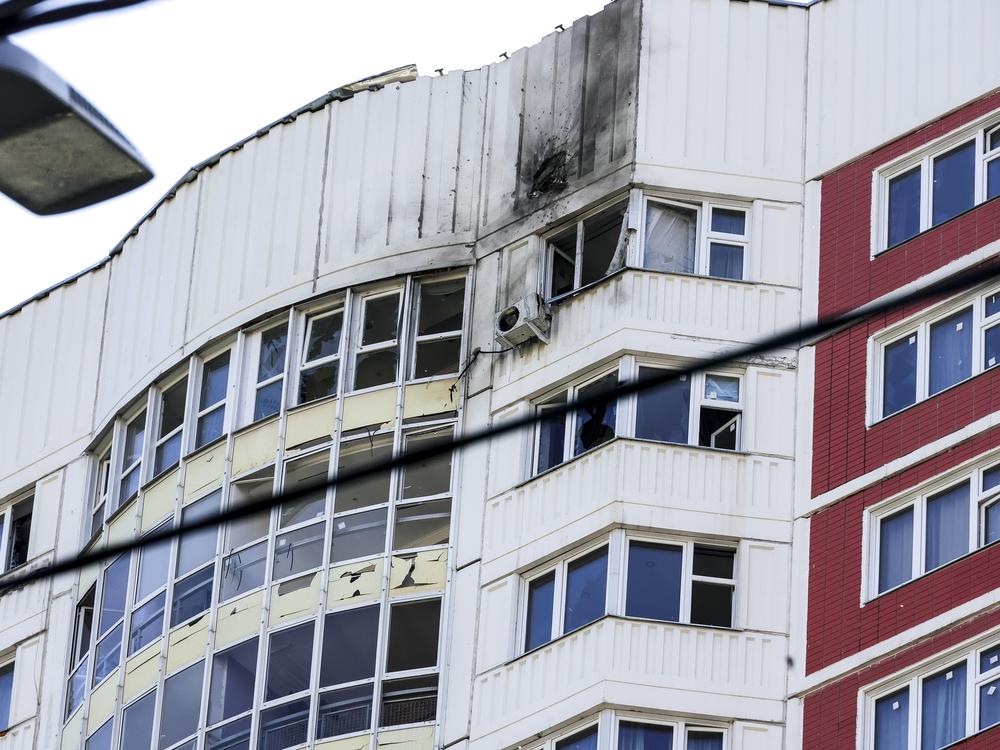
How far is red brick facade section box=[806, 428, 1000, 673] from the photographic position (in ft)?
78.5

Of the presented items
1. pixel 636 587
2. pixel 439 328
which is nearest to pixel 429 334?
pixel 439 328

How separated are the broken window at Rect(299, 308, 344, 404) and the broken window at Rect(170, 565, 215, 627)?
2541 mm

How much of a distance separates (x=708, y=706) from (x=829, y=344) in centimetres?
471

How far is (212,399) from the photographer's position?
99.5 ft

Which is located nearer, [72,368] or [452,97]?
[452,97]

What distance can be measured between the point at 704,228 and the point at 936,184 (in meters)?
2.95

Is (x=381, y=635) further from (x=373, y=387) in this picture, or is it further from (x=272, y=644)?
(x=373, y=387)

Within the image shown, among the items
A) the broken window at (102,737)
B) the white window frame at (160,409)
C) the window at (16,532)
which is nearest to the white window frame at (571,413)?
the white window frame at (160,409)

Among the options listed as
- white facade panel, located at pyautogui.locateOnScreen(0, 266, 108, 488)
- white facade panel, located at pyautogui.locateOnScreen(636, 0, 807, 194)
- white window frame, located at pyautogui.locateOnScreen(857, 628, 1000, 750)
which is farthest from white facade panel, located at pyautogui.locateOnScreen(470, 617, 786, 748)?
white facade panel, located at pyautogui.locateOnScreen(0, 266, 108, 488)

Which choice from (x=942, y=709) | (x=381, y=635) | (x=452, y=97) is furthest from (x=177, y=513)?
(x=942, y=709)

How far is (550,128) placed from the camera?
29.2 metres

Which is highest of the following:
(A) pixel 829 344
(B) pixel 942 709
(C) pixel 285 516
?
(A) pixel 829 344

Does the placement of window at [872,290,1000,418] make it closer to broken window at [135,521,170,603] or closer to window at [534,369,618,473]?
window at [534,369,618,473]

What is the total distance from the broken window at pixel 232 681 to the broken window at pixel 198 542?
5.82 feet
